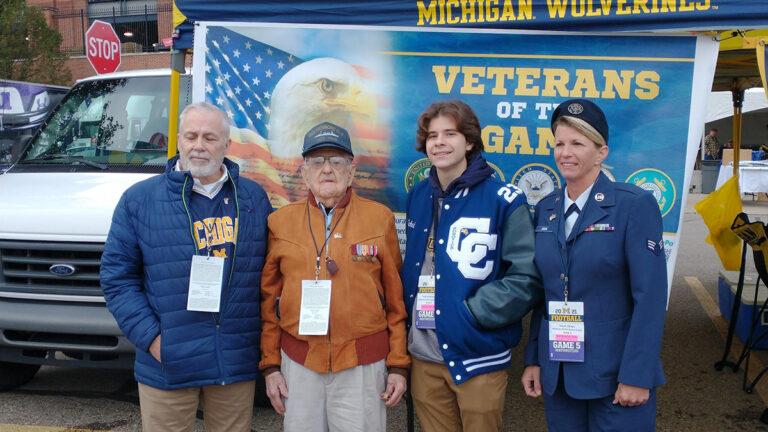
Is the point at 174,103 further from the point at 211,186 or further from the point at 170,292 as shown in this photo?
the point at 170,292

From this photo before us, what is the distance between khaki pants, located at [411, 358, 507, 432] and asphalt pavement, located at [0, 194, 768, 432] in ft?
4.60

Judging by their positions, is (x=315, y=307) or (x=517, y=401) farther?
(x=517, y=401)

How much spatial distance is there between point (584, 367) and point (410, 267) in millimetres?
802

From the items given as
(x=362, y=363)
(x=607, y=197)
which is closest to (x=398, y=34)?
(x=607, y=197)

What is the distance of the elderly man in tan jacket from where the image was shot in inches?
92.7

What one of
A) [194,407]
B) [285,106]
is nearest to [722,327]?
[285,106]

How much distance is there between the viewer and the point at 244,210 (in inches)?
97.6

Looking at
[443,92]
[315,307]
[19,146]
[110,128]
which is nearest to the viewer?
[315,307]

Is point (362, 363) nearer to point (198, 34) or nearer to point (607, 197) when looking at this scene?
point (607, 197)

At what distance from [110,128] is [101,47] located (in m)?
6.63

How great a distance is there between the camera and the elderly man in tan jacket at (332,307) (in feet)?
7.72

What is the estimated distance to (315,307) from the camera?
7.68ft

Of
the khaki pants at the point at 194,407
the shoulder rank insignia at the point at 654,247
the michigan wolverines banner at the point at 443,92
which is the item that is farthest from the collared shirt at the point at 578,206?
the khaki pants at the point at 194,407

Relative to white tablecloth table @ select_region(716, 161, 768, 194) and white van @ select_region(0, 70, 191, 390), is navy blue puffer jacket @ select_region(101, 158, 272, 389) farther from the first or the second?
white tablecloth table @ select_region(716, 161, 768, 194)
